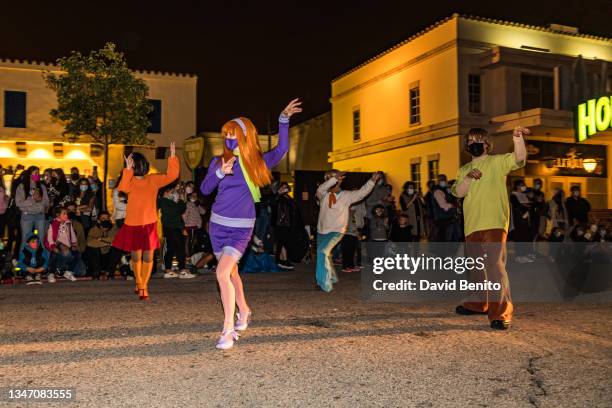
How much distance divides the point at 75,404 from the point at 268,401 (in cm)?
118

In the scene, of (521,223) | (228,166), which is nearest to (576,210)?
(521,223)

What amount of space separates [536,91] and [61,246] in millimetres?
19632

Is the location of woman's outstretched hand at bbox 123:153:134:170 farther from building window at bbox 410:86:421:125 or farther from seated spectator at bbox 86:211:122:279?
building window at bbox 410:86:421:125

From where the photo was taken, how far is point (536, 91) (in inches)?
936

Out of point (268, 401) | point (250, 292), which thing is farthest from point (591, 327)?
point (250, 292)

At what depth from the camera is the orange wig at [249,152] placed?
5.36 meters

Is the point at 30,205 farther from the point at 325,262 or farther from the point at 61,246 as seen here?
the point at 325,262

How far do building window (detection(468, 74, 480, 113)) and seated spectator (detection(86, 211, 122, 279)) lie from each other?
16843 mm

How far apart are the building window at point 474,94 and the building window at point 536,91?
1.68 metres

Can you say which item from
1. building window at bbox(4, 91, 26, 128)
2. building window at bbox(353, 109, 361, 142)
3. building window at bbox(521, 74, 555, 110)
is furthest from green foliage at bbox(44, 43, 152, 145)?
building window at bbox(521, 74, 555, 110)

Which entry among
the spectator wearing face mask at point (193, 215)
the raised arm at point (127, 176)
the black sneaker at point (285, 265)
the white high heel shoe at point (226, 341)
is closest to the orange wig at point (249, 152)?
the white high heel shoe at point (226, 341)

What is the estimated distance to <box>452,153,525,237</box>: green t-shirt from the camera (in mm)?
6348

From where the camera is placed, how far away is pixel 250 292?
8883 millimetres

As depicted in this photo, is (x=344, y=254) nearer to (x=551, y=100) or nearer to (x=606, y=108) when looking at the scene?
(x=606, y=108)
